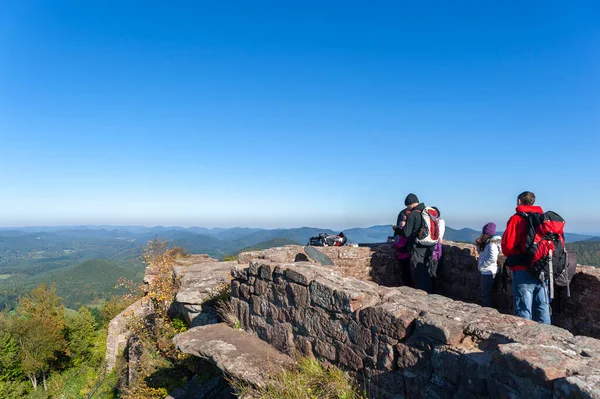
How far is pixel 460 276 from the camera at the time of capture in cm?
717

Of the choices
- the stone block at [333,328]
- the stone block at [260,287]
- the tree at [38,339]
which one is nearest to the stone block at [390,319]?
the stone block at [333,328]

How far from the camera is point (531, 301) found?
15.4 ft

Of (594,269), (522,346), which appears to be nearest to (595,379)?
(522,346)

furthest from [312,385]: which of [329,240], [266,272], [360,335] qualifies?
[329,240]

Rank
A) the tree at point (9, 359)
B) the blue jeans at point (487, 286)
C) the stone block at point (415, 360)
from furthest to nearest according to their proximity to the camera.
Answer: the tree at point (9, 359) < the blue jeans at point (487, 286) < the stone block at point (415, 360)

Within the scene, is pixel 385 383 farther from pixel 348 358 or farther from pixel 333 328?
pixel 333 328

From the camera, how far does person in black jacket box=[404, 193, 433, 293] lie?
6500 millimetres

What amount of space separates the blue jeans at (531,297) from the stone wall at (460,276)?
1102 millimetres

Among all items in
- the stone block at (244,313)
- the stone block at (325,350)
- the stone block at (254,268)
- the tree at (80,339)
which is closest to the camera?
the stone block at (325,350)

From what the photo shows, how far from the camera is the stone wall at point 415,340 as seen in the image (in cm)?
236

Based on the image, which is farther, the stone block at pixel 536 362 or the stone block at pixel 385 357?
the stone block at pixel 385 357

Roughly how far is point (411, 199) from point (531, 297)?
8.98ft

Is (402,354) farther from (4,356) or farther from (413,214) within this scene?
(4,356)

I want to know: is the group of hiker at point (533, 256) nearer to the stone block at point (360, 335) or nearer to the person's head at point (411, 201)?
the person's head at point (411, 201)
